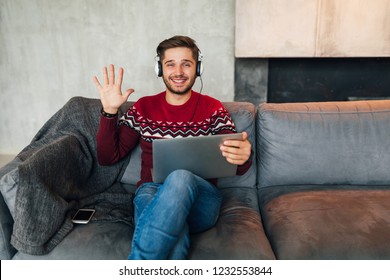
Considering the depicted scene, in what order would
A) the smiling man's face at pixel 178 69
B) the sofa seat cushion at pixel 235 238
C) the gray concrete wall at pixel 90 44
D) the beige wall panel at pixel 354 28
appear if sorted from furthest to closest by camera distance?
1. the gray concrete wall at pixel 90 44
2. the beige wall panel at pixel 354 28
3. the smiling man's face at pixel 178 69
4. the sofa seat cushion at pixel 235 238

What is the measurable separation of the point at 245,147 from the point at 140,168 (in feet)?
2.03

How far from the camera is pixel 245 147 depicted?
4.27ft

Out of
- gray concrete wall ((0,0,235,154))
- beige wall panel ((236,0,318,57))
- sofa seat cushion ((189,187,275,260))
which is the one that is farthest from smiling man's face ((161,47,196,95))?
gray concrete wall ((0,0,235,154))

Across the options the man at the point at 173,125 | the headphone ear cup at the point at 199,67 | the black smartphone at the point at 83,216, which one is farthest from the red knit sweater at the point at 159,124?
the black smartphone at the point at 83,216

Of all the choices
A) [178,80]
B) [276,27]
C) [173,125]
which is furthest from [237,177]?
[276,27]

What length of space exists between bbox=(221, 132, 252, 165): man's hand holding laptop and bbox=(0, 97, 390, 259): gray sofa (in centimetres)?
27

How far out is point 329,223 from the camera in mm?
1344

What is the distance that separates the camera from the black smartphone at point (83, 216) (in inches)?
54.2

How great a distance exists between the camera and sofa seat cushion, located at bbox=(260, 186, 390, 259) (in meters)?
1.21

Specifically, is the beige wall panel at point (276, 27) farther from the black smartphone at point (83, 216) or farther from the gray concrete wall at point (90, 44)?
the black smartphone at point (83, 216)

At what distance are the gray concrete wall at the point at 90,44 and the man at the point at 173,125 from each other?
1.51 meters

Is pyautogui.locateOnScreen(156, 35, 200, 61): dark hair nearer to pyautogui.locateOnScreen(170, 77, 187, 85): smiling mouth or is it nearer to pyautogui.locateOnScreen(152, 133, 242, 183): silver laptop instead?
pyautogui.locateOnScreen(170, 77, 187, 85): smiling mouth

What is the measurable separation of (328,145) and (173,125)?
2.41 ft
